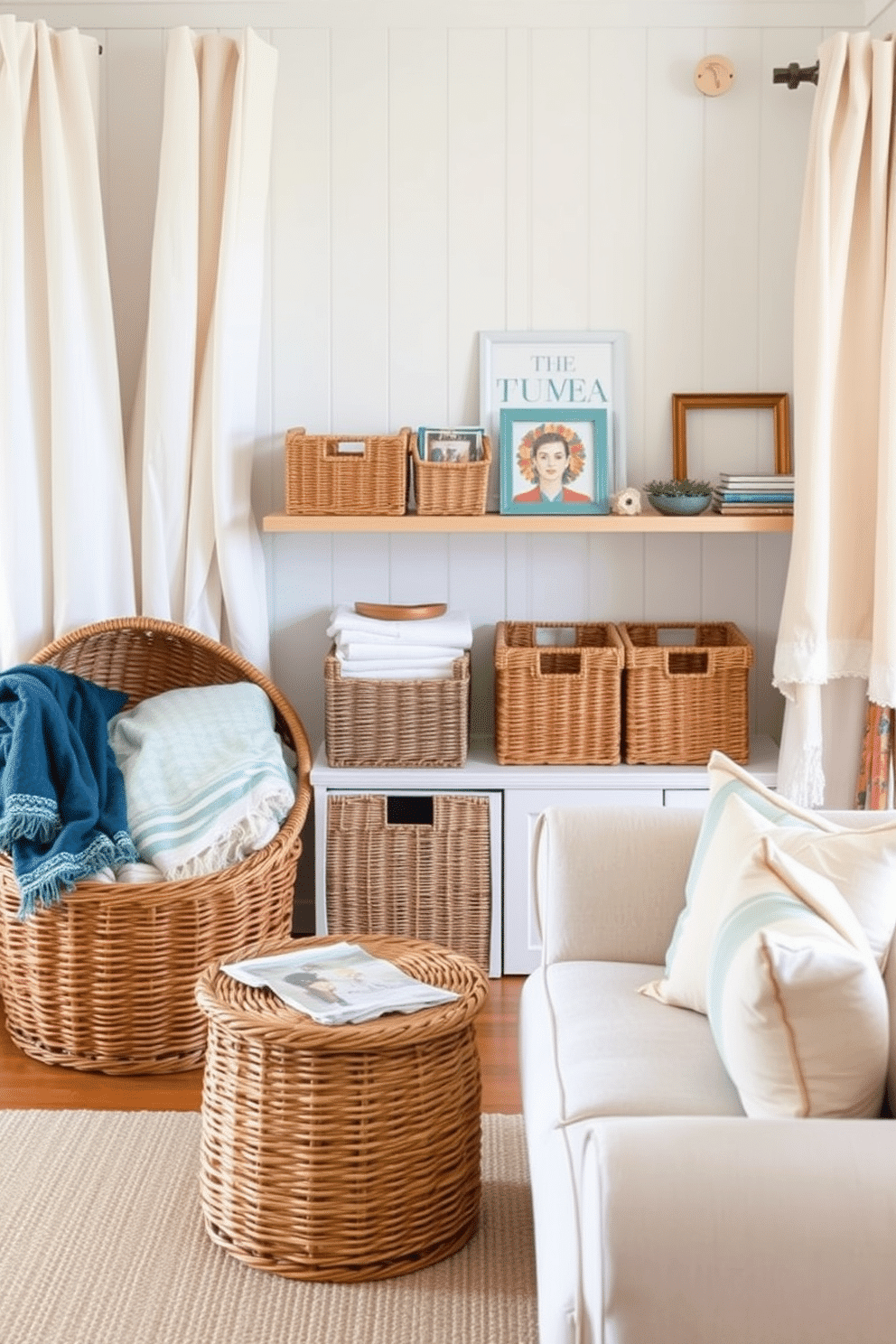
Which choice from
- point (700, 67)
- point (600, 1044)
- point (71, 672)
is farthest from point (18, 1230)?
point (700, 67)

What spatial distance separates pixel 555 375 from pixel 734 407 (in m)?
0.45

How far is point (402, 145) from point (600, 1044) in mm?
2486

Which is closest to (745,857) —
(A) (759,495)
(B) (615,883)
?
(B) (615,883)

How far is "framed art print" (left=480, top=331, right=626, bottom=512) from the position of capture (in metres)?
3.86

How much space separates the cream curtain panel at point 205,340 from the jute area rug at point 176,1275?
144cm

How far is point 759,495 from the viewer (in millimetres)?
3682

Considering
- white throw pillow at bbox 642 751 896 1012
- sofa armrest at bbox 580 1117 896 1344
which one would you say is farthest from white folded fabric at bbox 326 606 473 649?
sofa armrest at bbox 580 1117 896 1344

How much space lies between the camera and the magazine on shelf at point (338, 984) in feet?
7.43

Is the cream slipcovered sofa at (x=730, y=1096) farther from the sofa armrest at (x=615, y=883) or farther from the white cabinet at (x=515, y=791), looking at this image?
the white cabinet at (x=515, y=791)

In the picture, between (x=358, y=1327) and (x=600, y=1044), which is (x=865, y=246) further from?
(x=358, y=1327)

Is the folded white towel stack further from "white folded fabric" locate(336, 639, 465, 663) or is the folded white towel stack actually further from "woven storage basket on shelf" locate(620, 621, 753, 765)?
"woven storage basket on shelf" locate(620, 621, 753, 765)

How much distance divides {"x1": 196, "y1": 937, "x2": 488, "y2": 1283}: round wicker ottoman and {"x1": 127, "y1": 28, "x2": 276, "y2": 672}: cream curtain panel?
156 cm

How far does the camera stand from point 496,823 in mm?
3617

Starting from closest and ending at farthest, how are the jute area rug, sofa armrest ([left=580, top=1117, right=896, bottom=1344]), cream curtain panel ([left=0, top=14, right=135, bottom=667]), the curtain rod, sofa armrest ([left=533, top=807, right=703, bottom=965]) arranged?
sofa armrest ([left=580, top=1117, right=896, bottom=1344]) < the jute area rug < sofa armrest ([left=533, top=807, right=703, bottom=965]) < cream curtain panel ([left=0, top=14, right=135, bottom=667]) < the curtain rod
